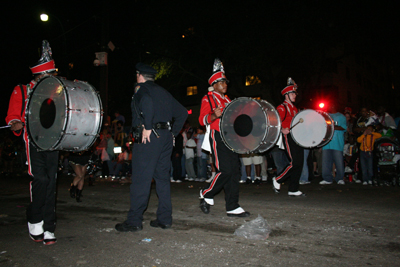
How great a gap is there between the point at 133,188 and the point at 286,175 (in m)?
3.79

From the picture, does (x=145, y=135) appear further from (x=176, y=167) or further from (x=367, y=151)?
(x=176, y=167)

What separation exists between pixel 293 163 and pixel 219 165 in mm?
2247

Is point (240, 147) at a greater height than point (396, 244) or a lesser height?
greater

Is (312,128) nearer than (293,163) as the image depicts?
No

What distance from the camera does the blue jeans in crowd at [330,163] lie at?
9.45 metres

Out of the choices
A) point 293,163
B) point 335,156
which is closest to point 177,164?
point 335,156

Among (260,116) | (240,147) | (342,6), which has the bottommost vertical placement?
(240,147)

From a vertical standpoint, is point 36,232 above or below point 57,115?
below

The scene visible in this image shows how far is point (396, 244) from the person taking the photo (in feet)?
11.6

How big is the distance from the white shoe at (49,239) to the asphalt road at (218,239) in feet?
0.20

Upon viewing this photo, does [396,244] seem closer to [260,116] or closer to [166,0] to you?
[260,116]

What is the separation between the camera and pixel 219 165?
530 centimetres

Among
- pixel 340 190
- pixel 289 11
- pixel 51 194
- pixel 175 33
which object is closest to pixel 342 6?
pixel 289 11

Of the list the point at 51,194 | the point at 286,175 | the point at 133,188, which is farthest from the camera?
the point at 286,175
